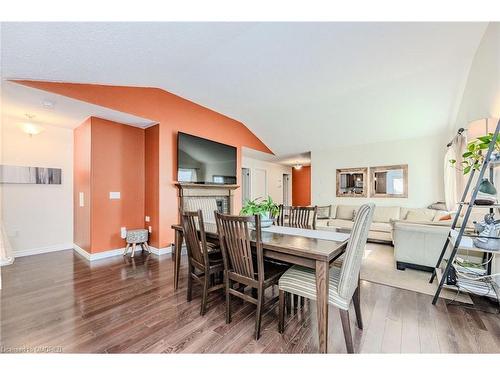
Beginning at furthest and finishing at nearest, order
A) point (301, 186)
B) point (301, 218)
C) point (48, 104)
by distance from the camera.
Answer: point (301, 186) < point (48, 104) < point (301, 218)

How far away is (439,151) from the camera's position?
472cm

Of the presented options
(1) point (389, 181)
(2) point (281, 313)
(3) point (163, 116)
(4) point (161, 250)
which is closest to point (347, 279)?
(2) point (281, 313)

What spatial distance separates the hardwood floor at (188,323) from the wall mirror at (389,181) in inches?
139

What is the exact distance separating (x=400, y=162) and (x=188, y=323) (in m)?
5.61

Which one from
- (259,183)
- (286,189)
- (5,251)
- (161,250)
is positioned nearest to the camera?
(5,251)

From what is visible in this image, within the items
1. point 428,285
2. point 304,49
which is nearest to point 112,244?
point 304,49

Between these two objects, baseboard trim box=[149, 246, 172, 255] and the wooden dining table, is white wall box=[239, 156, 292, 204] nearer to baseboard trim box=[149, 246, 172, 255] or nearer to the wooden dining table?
baseboard trim box=[149, 246, 172, 255]

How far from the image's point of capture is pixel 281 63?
2.82m

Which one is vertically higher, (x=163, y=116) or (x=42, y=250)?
(x=163, y=116)

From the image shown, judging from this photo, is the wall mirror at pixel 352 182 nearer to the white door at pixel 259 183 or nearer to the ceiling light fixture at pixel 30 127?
the white door at pixel 259 183

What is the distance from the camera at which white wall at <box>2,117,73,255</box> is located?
3467mm

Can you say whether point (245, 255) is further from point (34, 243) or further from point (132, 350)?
point (34, 243)

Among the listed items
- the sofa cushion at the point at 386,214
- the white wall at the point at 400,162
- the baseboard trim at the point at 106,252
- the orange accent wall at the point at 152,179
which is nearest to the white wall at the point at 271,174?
the white wall at the point at 400,162

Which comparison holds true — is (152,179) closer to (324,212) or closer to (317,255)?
(317,255)
